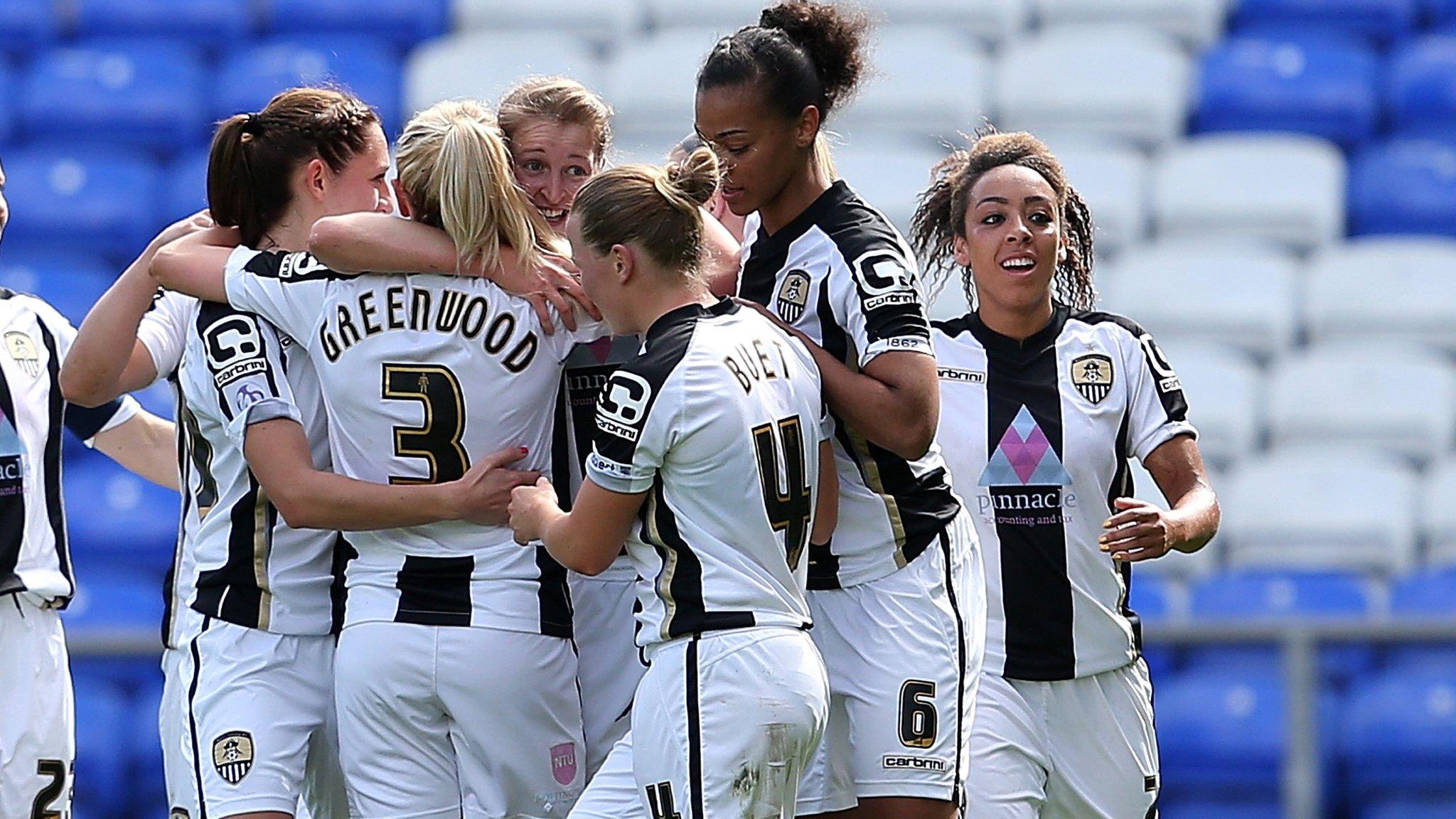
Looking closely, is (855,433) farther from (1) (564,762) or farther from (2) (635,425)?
(1) (564,762)

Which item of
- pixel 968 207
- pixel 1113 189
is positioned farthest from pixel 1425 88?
pixel 968 207

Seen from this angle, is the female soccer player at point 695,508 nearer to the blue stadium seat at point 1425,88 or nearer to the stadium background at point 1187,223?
the stadium background at point 1187,223

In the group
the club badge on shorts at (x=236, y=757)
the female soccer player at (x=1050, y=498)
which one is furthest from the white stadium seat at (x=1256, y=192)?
the club badge on shorts at (x=236, y=757)

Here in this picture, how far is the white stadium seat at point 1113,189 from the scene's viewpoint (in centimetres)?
809

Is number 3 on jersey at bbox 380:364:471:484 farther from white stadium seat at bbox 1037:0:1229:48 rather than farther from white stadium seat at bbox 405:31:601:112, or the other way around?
white stadium seat at bbox 1037:0:1229:48

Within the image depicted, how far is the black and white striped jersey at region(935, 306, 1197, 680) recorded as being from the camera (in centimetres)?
436

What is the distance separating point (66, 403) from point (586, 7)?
4.93 m

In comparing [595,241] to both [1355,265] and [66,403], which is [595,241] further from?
[1355,265]

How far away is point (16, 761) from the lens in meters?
4.51

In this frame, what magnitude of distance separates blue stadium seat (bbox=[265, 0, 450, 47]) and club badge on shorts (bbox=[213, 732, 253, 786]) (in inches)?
246

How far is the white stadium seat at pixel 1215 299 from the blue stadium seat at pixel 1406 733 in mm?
1710

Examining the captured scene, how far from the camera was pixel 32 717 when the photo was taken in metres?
4.55

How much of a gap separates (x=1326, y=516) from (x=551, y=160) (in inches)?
156

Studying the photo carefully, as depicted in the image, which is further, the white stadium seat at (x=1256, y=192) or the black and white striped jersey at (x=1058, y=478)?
the white stadium seat at (x=1256, y=192)
